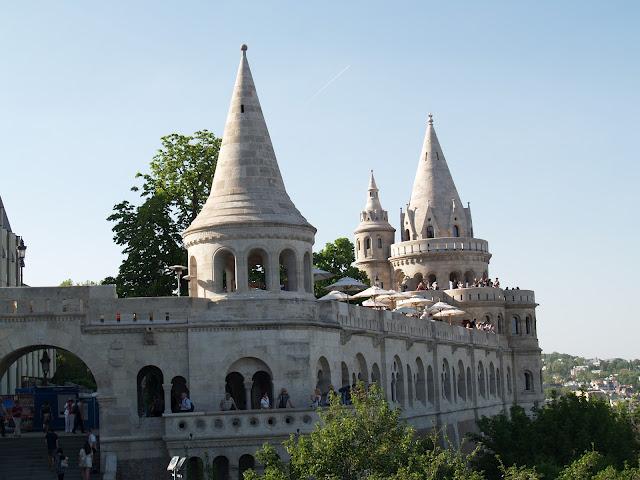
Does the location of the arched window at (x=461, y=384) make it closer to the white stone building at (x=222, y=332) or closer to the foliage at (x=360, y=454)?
the white stone building at (x=222, y=332)

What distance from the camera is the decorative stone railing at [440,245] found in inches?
3297

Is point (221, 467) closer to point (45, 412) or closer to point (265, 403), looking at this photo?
point (265, 403)

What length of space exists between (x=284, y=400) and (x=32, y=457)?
26.1 feet

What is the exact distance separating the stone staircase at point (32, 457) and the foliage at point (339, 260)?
3653 cm

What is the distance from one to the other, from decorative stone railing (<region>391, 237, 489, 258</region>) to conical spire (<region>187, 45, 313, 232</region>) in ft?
132

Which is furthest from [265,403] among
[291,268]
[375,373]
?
[375,373]

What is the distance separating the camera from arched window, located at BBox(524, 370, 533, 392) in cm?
8512

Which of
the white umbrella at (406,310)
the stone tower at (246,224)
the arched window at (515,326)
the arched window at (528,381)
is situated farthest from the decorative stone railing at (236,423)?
the arched window at (528,381)

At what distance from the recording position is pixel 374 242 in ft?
290

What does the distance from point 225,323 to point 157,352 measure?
232 cm

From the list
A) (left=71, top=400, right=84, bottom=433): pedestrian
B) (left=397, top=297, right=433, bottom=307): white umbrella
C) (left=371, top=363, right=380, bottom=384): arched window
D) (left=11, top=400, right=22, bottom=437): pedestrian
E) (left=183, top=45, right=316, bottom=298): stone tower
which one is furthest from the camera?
(left=397, top=297, right=433, bottom=307): white umbrella

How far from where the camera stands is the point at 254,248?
1676 inches

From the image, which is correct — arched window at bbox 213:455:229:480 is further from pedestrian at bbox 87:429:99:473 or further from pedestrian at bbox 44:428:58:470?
pedestrian at bbox 44:428:58:470

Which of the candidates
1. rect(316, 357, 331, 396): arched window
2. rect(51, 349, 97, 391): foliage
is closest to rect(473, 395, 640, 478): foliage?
rect(316, 357, 331, 396): arched window
